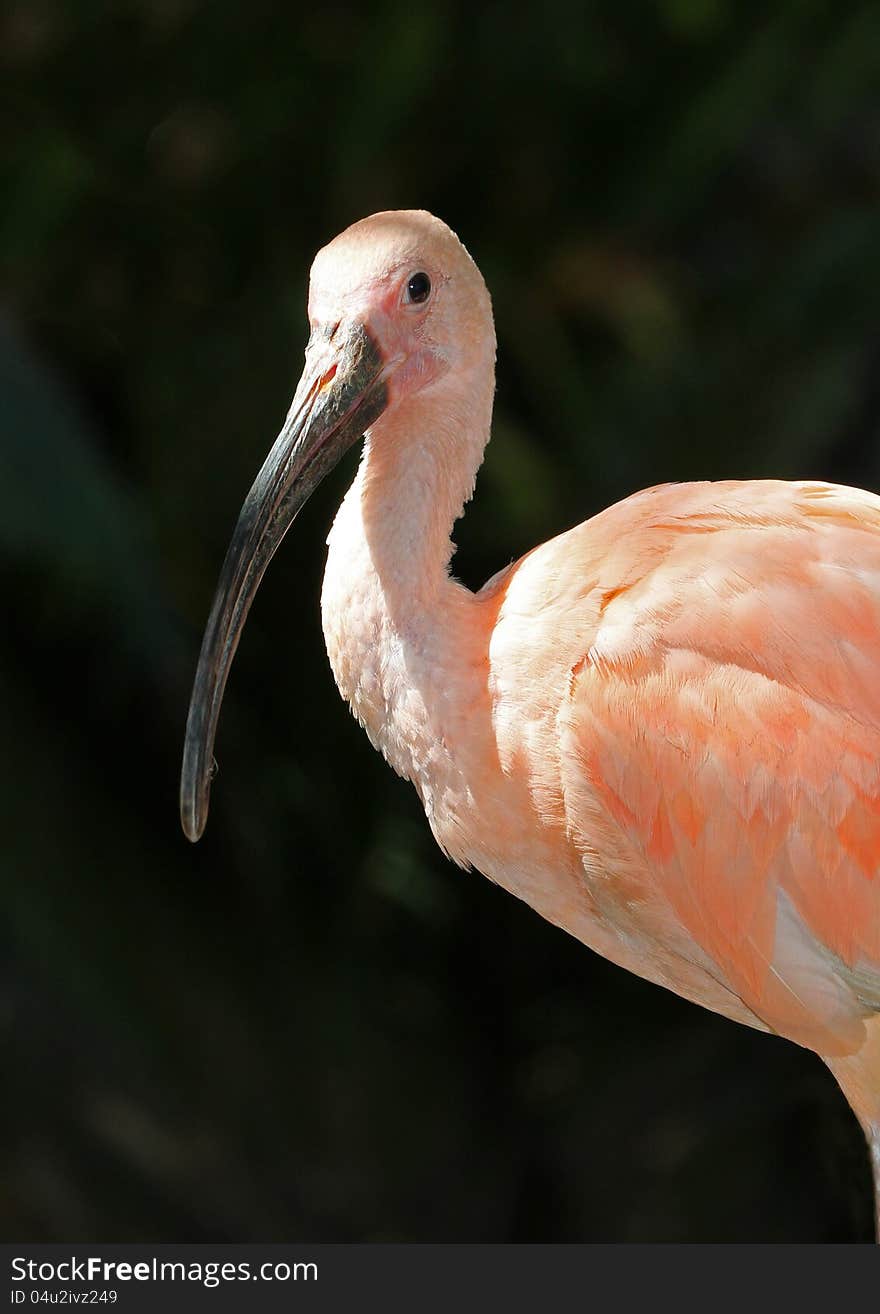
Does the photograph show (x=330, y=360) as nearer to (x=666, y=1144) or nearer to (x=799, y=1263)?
(x=799, y=1263)

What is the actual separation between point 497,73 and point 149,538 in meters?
2.35

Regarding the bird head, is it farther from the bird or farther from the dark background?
the dark background

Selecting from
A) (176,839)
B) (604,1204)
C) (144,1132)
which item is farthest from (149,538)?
(604,1204)

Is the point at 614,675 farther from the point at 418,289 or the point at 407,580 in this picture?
the point at 418,289

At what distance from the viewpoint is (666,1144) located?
228 inches

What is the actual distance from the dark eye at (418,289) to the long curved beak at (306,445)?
0.12 m

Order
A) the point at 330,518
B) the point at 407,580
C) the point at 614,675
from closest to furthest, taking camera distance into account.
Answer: the point at 614,675, the point at 407,580, the point at 330,518

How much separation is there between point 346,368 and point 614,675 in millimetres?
682

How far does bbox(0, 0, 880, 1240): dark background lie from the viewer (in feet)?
17.1

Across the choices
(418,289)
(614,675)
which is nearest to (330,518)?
(418,289)

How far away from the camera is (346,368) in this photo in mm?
3047

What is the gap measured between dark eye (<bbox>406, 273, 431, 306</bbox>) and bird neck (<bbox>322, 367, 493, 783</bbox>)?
0.17 metres

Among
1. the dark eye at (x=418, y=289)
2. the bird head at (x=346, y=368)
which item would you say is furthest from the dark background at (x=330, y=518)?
the dark eye at (x=418, y=289)

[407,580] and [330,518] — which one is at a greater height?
[407,580]
